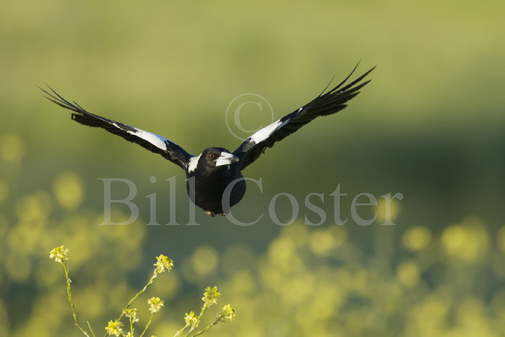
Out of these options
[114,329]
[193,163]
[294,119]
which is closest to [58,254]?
[114,329]

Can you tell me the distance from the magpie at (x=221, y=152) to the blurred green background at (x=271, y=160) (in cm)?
91

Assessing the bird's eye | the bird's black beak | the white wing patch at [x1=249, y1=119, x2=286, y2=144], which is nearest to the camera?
the bird's black beak

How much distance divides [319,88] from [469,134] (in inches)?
133

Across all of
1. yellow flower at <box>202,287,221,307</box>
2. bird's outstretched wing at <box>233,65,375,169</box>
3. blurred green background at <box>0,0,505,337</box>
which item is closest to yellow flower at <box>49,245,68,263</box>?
yellow flower at <box>202,287,221,307</box>

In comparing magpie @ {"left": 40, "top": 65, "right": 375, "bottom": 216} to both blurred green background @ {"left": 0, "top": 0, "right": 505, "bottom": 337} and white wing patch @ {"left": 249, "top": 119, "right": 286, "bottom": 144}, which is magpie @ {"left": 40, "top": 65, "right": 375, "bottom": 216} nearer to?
white wing patch @ {"left": 249, "top": 119, "right": 286, "bottom": 144}

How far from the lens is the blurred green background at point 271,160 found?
20.3 ft

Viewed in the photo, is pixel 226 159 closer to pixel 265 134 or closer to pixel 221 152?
pixel 221 152

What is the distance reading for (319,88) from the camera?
19.0 metres

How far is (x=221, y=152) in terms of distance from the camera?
4.63 metres

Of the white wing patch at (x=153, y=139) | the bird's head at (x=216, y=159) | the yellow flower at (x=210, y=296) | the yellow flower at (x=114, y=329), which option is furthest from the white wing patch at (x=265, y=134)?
the yellow flower at (x=114, y=329)

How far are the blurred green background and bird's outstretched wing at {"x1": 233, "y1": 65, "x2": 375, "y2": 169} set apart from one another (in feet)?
2.75

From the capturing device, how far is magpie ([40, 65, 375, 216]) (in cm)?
473

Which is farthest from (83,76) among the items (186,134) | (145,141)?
(145,141)

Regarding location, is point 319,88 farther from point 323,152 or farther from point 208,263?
point 208,263
